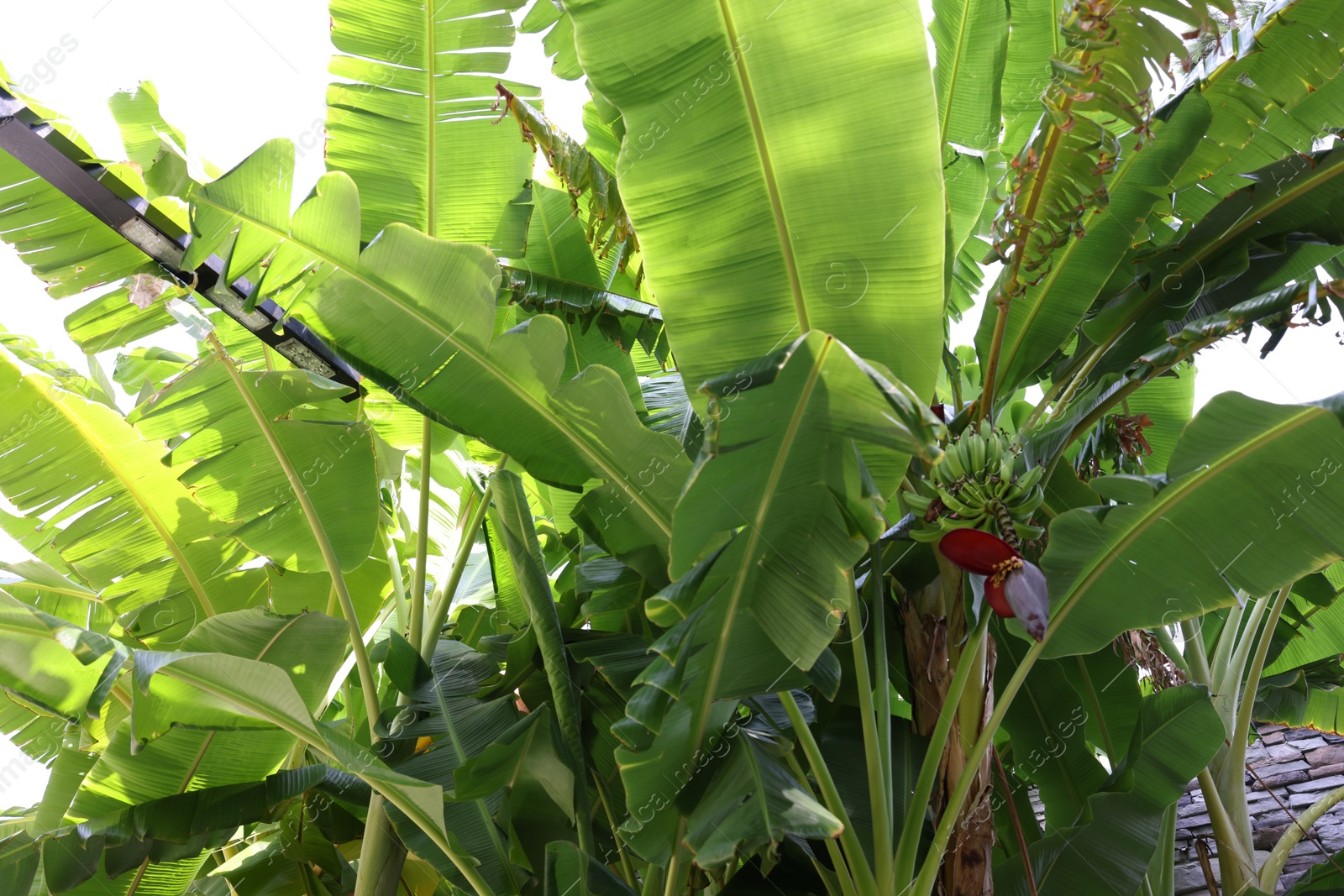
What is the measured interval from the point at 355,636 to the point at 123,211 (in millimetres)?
1230

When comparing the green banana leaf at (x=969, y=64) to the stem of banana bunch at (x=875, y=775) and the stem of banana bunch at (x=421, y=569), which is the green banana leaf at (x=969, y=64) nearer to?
the stem of banana bunch at (x=875, y=775)

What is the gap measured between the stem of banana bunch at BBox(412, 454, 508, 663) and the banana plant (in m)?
0.02

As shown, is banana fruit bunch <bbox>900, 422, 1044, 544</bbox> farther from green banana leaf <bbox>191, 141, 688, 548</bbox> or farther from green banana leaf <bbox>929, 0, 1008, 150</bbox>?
green banana leaf <bbox>929, 0, 1008, 150</bbox>

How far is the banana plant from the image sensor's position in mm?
1368

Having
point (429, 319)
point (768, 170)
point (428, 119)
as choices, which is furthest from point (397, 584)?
point (768, 170)

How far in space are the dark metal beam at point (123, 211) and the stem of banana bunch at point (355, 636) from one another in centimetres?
21

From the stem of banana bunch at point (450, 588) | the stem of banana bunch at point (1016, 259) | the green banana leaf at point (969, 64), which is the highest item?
the green banana leaf at point (969, 64)

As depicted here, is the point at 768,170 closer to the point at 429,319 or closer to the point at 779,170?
the point at 779,170

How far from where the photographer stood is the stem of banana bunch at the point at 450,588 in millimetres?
2217

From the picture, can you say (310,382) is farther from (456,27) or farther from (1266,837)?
(1266,837)

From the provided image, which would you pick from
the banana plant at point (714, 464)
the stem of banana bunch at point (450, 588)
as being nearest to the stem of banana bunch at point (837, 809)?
the banana plant at point (714, 464)

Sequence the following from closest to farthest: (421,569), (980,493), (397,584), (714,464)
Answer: (714,464)
(980,493)
(421,569)
(397,584)

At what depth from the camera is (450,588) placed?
229cm

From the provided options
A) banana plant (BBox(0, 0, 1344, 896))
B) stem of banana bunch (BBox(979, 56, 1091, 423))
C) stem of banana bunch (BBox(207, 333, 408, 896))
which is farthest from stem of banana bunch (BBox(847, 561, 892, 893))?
stem of banana bunch (BBox(207, 333, 408, 896))
